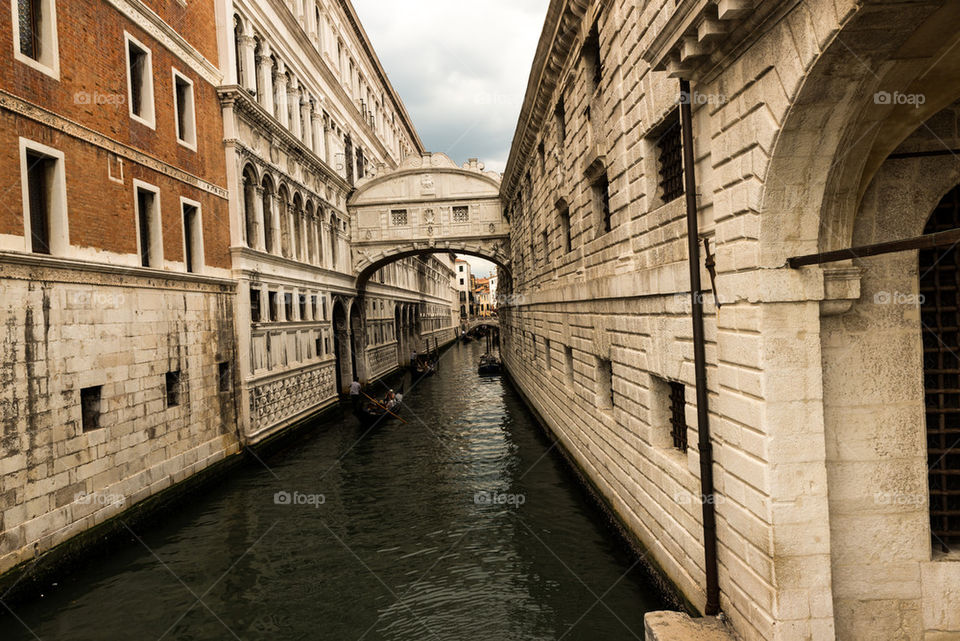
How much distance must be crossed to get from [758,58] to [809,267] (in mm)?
1431

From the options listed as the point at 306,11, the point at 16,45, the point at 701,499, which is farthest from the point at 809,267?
the point at 306,11

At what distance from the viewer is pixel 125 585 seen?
7484mm

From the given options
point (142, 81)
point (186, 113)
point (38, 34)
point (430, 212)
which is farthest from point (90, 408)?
point (430, 212)

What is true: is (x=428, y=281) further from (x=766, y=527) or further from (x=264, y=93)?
(x=766, y=527)

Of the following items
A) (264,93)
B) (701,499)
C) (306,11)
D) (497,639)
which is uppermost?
(306,11)

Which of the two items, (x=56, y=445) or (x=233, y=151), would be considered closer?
(x=56, y=445)

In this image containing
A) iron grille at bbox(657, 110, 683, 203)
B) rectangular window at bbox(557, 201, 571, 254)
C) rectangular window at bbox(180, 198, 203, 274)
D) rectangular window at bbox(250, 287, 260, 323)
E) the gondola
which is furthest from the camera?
the gondola

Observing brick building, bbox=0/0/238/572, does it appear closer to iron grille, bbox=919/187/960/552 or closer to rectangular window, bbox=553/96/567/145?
rectangular window, bbox=553/96/567/145

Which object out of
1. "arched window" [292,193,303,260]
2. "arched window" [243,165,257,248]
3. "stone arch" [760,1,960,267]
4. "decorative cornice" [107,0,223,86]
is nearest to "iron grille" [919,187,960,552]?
"stone arch" [760,1,960,267]

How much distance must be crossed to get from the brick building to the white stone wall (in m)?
0.02

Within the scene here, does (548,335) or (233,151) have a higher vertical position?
(233,151)

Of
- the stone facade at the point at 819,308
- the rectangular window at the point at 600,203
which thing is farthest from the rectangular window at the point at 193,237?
the stone facade at the point at 819,308

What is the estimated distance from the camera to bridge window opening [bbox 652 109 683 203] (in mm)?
5879

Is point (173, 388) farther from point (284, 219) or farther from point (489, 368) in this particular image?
point (489, 368)
